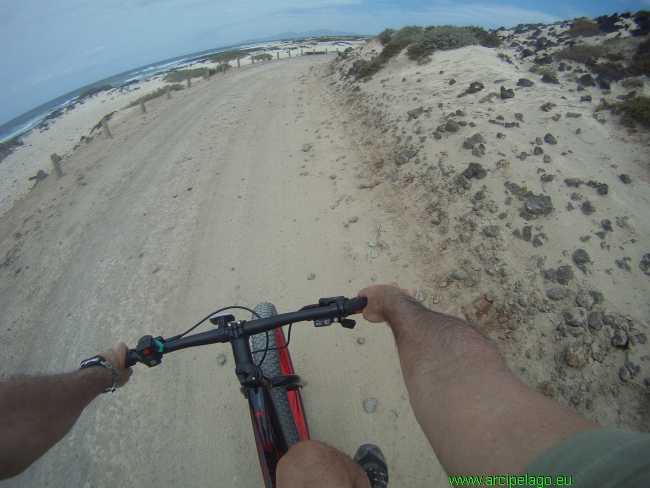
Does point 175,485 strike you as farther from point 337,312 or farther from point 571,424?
point 571,424

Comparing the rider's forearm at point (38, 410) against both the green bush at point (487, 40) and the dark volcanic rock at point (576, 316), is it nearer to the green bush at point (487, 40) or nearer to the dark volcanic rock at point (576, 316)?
the dark volcanic rock at point (576, 316)

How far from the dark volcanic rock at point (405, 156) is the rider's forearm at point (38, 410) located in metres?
5.83

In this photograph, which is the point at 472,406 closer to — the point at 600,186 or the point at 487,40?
the point at 600,186

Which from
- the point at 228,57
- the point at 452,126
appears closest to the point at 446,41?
the point at 452,126

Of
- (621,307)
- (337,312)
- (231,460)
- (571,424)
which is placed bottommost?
(231,460)

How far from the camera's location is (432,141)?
6289mm

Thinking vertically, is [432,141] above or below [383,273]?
above

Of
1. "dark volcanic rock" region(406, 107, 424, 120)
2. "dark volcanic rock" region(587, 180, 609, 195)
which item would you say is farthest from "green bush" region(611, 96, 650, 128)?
"dark volcanic rock" region(406, 107, 424, 120)

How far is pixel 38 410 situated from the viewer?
1.68 meters

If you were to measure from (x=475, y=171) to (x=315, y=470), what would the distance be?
16.0ft

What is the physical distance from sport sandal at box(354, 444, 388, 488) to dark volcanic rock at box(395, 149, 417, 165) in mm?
5127

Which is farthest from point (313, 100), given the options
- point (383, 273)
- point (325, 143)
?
point (383, 273)

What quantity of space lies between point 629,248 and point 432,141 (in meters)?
3.65

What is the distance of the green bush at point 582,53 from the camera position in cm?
896
